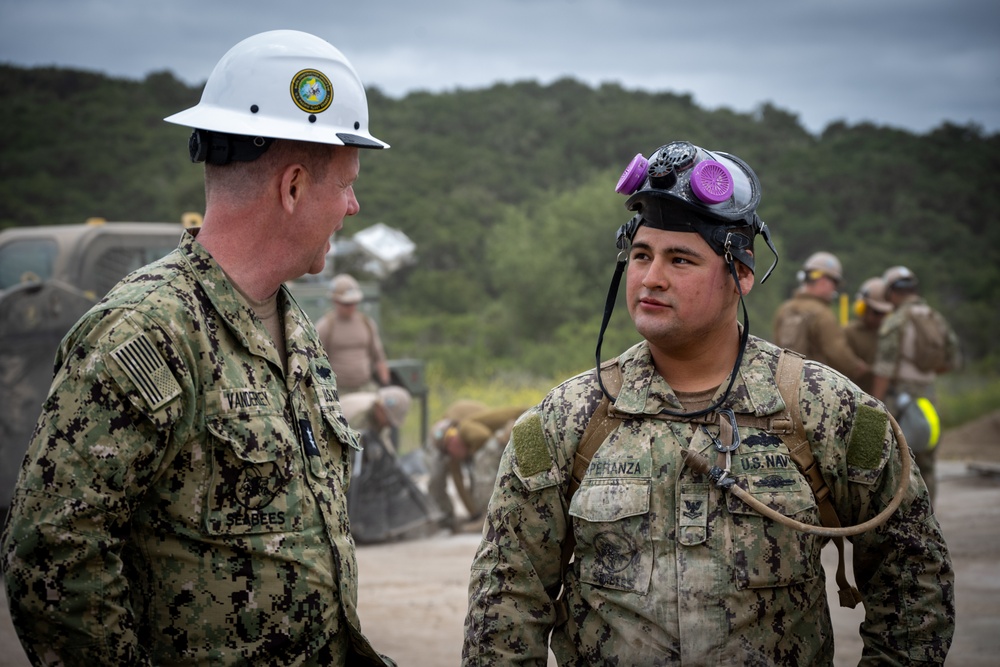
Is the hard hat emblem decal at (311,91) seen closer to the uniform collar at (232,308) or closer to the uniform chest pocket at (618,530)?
the uniform collar at (232,308)

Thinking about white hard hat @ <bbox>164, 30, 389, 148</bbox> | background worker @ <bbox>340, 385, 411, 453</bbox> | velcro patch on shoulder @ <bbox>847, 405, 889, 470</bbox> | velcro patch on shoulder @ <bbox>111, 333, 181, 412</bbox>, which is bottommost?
background worker @ <bbox>340, 385, 411, 453</bbox>

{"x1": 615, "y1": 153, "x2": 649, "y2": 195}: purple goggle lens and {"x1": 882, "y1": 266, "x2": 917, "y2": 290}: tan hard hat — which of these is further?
{"x1": 882, "y1": 266, "x2": 917, "y2": 290}: tan hard hat

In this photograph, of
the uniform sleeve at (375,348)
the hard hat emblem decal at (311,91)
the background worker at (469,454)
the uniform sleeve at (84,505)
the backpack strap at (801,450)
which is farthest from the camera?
the uniform sleeve at (375,348)

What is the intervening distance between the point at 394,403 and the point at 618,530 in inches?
310

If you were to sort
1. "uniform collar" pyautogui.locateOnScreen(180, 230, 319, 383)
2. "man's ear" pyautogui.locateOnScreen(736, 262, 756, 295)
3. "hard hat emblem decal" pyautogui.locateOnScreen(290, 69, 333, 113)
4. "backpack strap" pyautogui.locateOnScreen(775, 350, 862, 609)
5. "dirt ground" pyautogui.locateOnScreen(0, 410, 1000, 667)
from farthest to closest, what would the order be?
1. "dirt ground" pyautogui.locateOnScreen(0, 410, 1000, 667)
2. "man's ear" pyautogui.locateOnScreen(736, 262, 756, 295)
3. "backpack strap" pyautogui.locateOnScreen(775, 350, 862, 609)
4. "hard hat emblem decal" pyautogui.locateOnScreen(290, 69, 333, 113)
5. "uniform collar" pyautogui.locateOnScreen(180, 230, 319, 383)

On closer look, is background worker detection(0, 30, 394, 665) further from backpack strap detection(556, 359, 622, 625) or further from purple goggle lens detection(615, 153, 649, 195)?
purple goggle lens detection(615, 153, 649, 195)

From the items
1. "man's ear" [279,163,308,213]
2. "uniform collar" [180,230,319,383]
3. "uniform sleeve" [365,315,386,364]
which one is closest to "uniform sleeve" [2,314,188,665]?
"uniform collar" [180,230,319,383]

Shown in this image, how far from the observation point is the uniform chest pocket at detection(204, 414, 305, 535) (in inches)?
79.5

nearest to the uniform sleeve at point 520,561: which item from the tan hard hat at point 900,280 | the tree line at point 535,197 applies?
the tan hard hat at point 900,280

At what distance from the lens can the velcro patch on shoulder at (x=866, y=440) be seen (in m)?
2.35

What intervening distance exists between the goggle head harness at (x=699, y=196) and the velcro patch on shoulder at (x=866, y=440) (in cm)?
45

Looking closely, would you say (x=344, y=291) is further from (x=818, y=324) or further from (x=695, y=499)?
(x=695, y=499)

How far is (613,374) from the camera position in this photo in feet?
8.43

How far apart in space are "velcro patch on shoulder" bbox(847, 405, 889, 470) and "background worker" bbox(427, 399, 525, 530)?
258 inches
